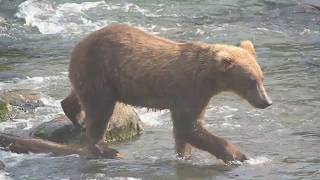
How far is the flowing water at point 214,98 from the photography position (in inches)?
303

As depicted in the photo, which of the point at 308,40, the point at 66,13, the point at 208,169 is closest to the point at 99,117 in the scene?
the point at 208,169

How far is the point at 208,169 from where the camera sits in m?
7.62

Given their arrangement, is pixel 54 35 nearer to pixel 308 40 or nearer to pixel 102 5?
pixel 102 5

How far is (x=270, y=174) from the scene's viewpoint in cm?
731

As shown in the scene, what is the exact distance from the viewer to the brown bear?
769 centimetres

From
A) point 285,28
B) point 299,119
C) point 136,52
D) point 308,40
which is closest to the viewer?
point 136,52

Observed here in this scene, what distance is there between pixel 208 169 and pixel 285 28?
11.6 metres

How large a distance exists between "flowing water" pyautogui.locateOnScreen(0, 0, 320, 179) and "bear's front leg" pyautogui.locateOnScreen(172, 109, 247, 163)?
0.13 m

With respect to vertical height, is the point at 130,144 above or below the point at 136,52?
below

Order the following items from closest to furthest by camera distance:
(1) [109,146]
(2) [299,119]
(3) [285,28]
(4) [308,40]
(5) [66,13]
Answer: (1) [109,146] → (2) [299,119] → (4) [308,40] → (3) [285,28] → (5) [66,13]

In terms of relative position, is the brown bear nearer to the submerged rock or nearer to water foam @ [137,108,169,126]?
water foam @ [137,108,169,126]

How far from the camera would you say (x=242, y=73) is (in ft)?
25.2

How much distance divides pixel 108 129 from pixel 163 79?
1498mm

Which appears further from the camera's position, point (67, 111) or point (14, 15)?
point (14, 15)
